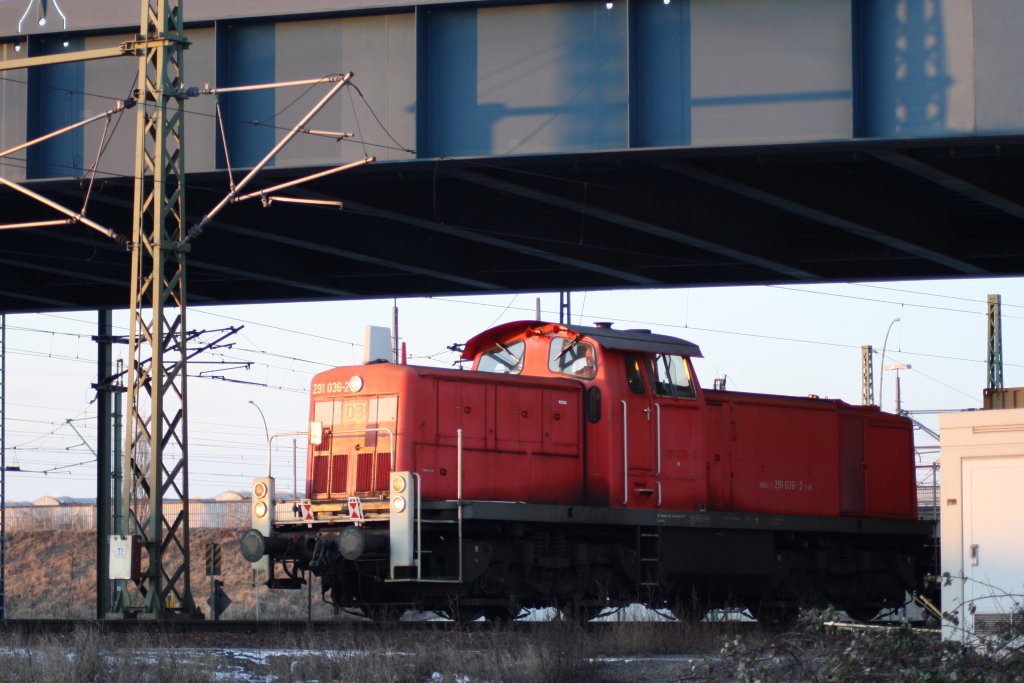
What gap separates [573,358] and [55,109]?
8794 mm

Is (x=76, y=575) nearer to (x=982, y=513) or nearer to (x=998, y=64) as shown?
(x=998, y=64)

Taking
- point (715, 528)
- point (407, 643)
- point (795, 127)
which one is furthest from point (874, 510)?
point (407, 643)

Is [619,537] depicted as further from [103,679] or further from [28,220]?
[28,220]

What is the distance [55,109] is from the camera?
69.4ft

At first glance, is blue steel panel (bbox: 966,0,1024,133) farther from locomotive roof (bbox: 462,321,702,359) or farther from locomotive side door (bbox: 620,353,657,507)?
locomotive side door (bbox: 620,353,657,507)

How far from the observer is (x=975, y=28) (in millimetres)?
17234

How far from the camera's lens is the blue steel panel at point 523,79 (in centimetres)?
1880

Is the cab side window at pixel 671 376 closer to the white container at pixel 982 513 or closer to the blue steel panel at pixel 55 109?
the white container at pixel 982 513

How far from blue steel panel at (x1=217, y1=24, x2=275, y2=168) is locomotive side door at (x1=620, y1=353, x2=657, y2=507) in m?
6.21

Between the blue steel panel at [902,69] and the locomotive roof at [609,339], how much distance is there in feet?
12.2

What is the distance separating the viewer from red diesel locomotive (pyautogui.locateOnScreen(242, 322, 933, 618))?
16969mm

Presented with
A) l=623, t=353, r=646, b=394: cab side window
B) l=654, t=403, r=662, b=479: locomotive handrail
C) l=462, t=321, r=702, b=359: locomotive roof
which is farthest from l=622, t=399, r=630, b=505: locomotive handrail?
l=462, t=321, r=702, b=359: locomotive roof

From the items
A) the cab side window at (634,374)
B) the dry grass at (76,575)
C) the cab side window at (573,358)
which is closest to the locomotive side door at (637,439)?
the cab side window at (634,374)

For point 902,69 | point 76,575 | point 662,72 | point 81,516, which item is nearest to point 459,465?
point 662,72
